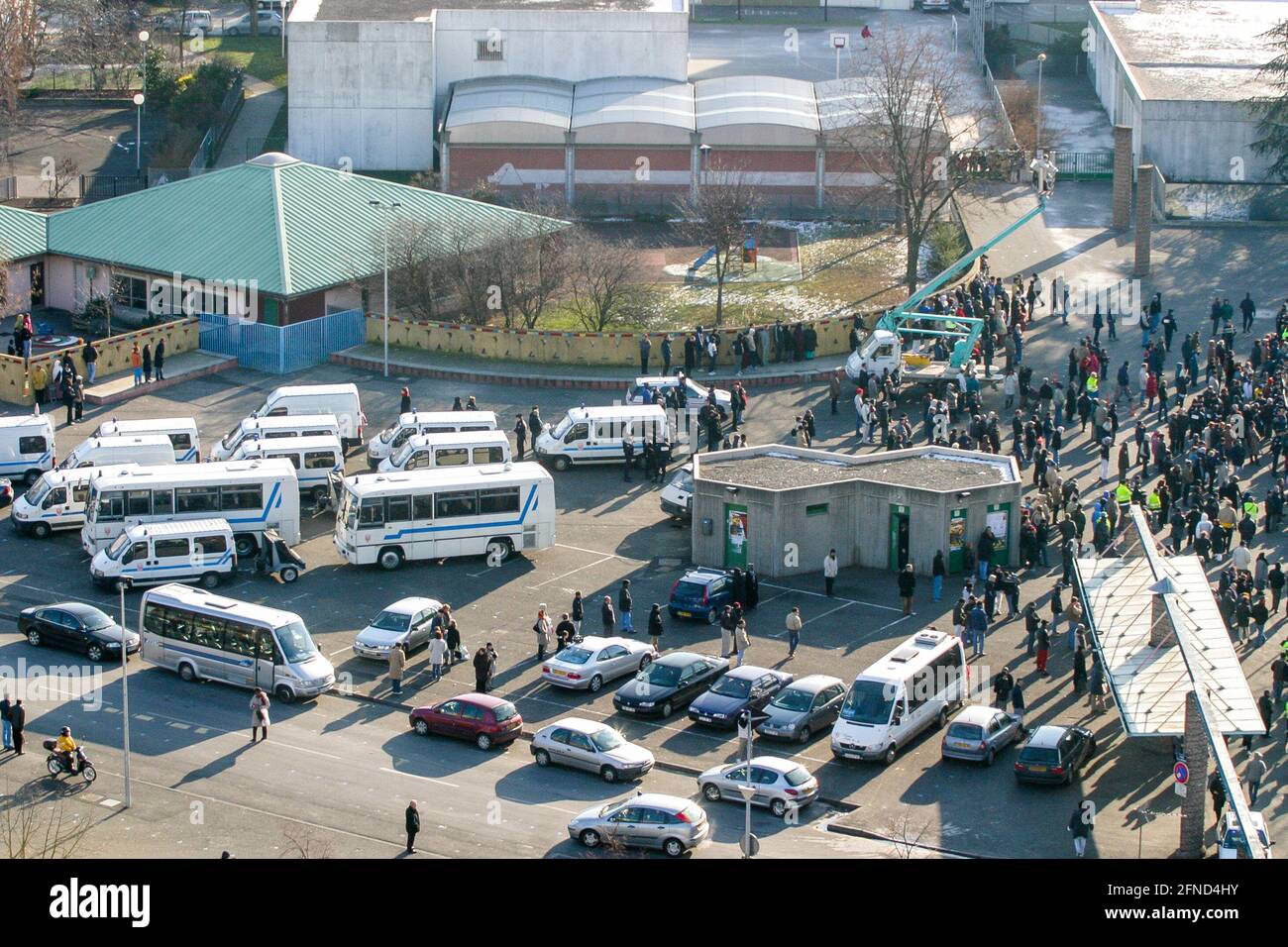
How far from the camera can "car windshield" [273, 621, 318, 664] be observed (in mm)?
43062

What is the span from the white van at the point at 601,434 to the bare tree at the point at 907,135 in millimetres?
17728

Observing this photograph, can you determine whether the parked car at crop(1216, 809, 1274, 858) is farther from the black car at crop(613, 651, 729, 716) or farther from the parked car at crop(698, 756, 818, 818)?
the black car at crop(613, 651, 729, 716)

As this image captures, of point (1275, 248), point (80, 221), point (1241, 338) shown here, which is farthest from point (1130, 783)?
point (80, 221)

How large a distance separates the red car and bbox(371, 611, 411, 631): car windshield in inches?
149

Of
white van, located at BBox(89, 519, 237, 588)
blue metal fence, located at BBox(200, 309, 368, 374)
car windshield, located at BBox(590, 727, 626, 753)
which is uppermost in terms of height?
blue metal fence, located at BBox(200, 309, 368, 374)

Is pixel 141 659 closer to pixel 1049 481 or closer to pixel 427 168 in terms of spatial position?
pixel 1049 481

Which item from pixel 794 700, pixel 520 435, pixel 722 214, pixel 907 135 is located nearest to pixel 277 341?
pixel 520 435

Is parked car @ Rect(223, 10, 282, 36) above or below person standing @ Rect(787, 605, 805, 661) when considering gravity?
above

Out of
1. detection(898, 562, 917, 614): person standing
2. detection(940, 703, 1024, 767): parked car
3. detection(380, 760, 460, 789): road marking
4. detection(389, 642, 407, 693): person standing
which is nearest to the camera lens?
detection(380, 760, 460, 789): road marking

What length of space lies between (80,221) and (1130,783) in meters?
44.8

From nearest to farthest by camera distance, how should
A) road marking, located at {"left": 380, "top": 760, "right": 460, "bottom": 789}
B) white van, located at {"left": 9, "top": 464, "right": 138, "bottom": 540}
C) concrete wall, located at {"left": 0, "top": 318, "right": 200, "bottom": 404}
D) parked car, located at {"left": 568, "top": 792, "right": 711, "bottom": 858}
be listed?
1. parked car, located at {"left": 568, "top": 792, "right": 711, "bottom": 858}
2. road marking, located at {"left": 380, "top": 760, "right": 460, "bottom": 789}
3. white van, located at {"left": 9, "top": 464, "right": 138, "bottom": 540}
4. concrete wall, located at {"left": 0, "top": 318, "right": 200, "bottom": 404}

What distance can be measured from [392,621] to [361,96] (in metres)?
46.5

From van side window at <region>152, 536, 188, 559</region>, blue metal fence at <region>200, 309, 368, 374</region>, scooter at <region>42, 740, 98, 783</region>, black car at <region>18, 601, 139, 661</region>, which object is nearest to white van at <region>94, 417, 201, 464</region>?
van side window at <region>152, 536, 188, 559</region>

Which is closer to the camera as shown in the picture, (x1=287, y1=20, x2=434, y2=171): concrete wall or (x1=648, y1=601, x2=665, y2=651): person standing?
(x1=648, y1=601, x2=665, y2=651): person standing
